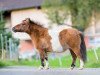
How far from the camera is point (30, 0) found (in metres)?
40.9

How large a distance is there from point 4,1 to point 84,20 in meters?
12.6

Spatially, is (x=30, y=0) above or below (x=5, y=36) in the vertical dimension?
above

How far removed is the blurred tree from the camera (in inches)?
1260

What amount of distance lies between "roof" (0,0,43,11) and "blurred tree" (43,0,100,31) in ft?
13.4

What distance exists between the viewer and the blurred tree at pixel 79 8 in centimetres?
3200

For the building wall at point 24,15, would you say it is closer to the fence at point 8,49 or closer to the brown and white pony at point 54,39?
the fence at point 8,49

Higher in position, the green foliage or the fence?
the green foliage

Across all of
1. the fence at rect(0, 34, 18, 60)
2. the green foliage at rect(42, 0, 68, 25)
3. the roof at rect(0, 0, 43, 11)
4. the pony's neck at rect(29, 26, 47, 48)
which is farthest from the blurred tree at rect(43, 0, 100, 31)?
the pony's neck at rect(29, 26, 47, 48)

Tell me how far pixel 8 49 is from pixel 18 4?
18.7 meters

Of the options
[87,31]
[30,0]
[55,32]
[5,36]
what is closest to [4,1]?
[30,0]

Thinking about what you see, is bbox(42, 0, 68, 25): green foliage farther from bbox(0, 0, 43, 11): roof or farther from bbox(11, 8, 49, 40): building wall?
bbox(11, 8, 49, 40): building wall

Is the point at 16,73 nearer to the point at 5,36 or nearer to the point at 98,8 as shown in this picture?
the point at 5,36

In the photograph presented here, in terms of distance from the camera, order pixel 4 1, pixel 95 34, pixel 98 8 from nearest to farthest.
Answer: pixel 98 8, pixel 95 34, pixel 4 1

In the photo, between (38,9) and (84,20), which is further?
(38,9)
